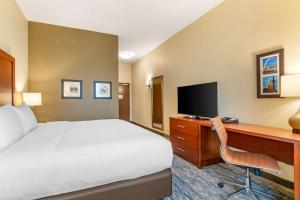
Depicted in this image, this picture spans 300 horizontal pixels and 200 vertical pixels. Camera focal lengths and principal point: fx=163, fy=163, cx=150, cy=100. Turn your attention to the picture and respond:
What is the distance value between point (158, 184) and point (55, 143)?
1103 millimetres

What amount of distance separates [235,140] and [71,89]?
12.2ft

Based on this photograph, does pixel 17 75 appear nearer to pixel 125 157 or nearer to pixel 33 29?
pixel 33 29

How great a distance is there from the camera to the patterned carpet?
1970 millimetres

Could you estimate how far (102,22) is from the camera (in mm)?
3750

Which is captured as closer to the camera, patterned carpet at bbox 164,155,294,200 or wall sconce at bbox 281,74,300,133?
wall sconce at bbox 281,74,300,133

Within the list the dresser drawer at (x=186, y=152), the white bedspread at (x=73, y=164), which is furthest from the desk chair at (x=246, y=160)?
the dresser drawer at (x=186, y=152)

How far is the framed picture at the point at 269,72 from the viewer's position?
219cm

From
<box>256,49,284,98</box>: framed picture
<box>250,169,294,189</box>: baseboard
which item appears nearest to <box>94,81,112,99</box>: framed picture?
<box>256,49,284,98</box>: framed picture

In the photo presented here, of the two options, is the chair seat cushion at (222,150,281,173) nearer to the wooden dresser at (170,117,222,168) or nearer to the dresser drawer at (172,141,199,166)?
the wooden dresser at (170,117,222,168)

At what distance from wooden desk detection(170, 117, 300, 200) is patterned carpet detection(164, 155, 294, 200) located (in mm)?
203

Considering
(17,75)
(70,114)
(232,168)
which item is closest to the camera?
(232,168)

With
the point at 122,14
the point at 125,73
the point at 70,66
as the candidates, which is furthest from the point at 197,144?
the point at 125,73

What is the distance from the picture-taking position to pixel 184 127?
10.1 ft

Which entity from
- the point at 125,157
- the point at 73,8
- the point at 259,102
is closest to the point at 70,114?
the point at 73,8
